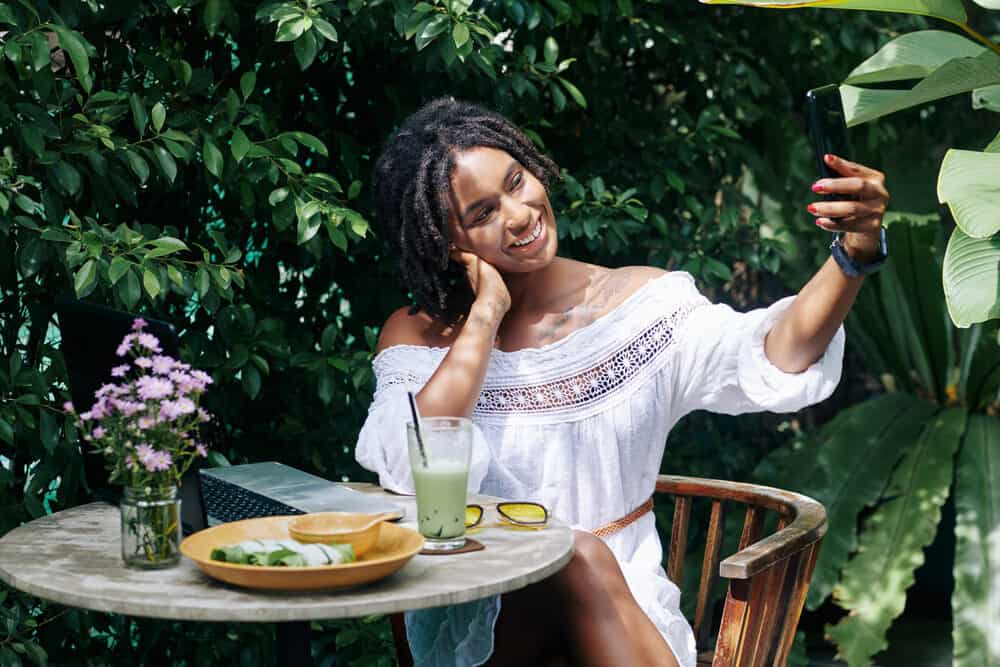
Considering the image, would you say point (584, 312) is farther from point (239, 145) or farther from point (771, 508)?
point (239, 145)

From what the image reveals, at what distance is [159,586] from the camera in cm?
130

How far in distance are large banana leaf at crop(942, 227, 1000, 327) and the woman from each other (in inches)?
7.2

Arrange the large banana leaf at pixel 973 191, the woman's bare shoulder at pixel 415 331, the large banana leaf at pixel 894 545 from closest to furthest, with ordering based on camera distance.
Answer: the large banana leaf at pixel 973 191 < the woman's bare shoulder at pixel 415 331 < the large banana leaf at pixel 894 545

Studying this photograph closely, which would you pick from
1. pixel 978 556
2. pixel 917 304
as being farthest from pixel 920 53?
pixel 917 304

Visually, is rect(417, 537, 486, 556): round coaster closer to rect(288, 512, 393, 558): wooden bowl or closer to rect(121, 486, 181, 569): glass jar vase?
rect(288, 512, 393, 558): wooden bowl

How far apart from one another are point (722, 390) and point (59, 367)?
3.82 feet

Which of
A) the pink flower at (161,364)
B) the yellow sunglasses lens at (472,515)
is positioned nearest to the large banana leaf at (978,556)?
the yellow sunglasses lens at (472,515)

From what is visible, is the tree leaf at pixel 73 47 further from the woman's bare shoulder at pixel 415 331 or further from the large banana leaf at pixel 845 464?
the large banana leaf at pixel 845 464

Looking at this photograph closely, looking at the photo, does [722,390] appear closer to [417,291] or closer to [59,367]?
[417,291]

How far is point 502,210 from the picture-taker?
201 centimetres

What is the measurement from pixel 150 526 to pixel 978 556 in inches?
101

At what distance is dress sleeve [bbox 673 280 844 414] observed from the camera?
5.78ft

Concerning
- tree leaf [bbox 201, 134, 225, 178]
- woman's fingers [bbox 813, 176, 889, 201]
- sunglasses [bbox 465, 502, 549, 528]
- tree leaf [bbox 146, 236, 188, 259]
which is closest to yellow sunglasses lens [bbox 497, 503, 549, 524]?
sunglasses [bbox 465, 502, 549, 528]

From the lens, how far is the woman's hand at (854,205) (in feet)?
5.13
